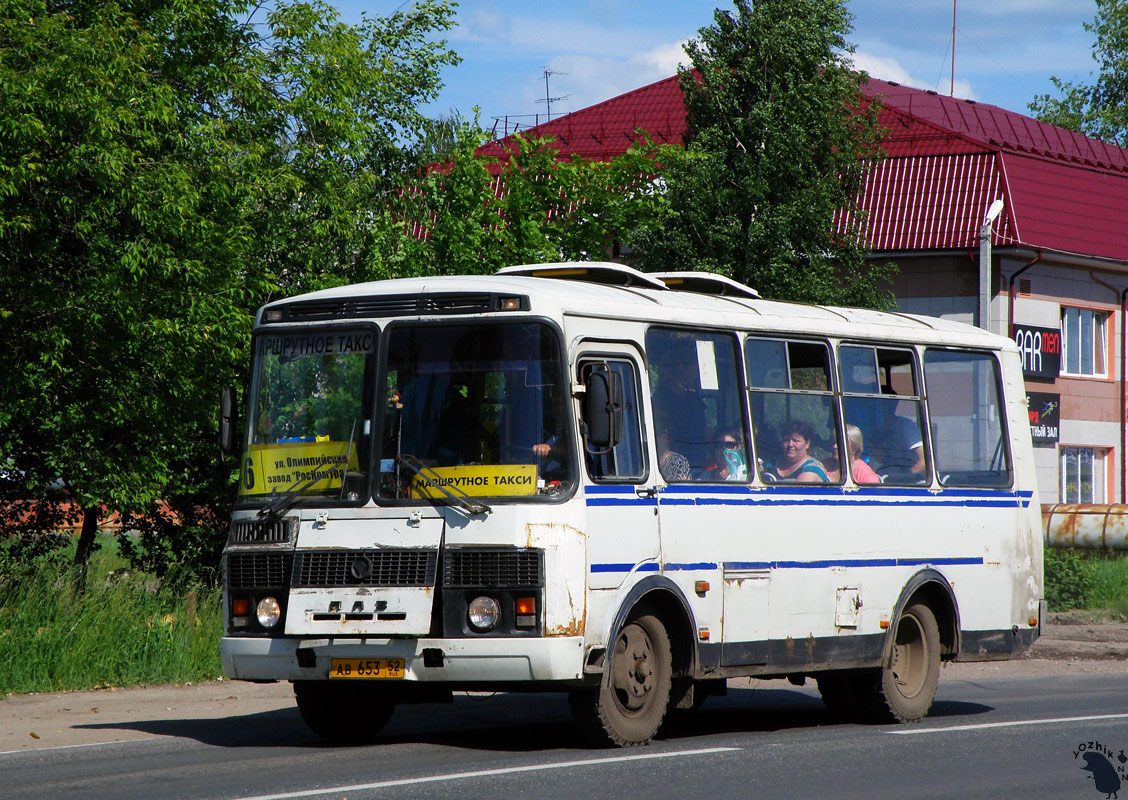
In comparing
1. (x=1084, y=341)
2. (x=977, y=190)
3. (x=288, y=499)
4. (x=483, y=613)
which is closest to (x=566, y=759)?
(x=483, y=613)

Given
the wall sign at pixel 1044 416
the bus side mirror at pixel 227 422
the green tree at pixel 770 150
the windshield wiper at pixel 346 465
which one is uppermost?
the green tree at pixel 770 150

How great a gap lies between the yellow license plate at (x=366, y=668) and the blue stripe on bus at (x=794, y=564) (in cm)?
131

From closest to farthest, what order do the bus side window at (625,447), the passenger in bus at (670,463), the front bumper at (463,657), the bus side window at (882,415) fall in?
the front bumper at (463,657) → the bus side window at (625,447) → the passenger in bus at (670,463) → the bus side window at (882,415)

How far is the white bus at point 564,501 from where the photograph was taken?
31.6ft

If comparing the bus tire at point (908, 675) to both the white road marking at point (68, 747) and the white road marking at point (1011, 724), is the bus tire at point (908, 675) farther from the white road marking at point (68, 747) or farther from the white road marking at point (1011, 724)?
the white road marking at point (68, 747)

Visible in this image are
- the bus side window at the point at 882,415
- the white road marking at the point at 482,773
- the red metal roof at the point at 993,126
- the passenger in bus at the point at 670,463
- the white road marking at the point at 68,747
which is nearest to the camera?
the white road marking at the point at 482,773

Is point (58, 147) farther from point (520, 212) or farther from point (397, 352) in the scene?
point (520, 212)

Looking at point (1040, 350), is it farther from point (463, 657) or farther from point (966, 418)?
point (463, 657)

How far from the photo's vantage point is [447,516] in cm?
970

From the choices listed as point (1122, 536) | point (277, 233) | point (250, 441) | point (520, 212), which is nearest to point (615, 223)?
point (520, 212)

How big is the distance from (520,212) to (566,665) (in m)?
12.6

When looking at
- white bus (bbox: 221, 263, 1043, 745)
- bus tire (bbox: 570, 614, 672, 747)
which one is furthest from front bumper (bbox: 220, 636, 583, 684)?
bus tire (bbox: 570, 614, 672, 747)

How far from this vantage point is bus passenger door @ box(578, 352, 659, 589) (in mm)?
9852

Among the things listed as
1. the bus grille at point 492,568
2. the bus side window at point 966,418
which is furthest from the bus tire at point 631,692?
the bus side window at point 966,418
